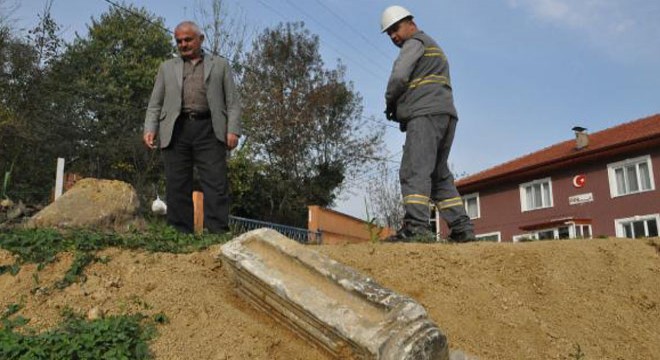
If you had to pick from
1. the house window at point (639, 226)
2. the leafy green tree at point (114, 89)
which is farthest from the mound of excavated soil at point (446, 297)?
the house window at point (639, 226)

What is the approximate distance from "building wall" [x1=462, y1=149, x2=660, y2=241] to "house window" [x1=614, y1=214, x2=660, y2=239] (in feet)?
0.56

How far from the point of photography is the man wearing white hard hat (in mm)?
5047

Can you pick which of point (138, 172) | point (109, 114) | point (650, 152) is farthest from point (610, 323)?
point (650, 152)

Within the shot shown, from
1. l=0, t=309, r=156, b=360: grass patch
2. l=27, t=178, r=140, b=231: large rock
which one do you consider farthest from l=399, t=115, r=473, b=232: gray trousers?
l=27, t=178, r=140, b=231: large rock

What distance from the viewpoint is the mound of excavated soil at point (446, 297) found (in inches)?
115

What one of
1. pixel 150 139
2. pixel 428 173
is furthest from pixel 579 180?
pixel 150 139

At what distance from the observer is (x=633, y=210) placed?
78.4 feet

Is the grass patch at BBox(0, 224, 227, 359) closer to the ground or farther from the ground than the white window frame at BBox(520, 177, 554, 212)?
closer to the ground

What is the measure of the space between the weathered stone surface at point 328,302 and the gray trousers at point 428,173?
191cm

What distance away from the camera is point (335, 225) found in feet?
53.7

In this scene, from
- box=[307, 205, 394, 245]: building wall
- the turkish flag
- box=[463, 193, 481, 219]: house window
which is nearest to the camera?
box=[307, 205, 394, 245]: building wall

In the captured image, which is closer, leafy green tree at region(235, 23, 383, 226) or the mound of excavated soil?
the mound of excavated soil

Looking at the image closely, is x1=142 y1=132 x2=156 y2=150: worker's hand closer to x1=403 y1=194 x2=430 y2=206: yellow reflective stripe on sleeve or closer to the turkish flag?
x1=403 y1=194 x2=430 y2=206: yellow reflective stripe on sleeve

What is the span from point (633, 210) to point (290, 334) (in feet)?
79.7
